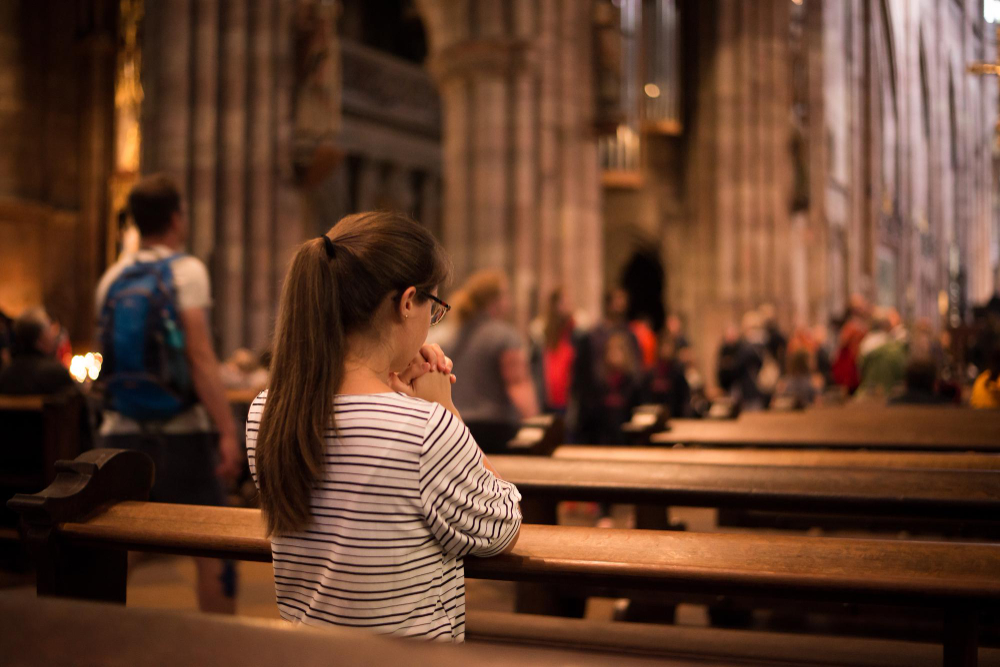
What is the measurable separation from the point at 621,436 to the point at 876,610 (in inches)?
160

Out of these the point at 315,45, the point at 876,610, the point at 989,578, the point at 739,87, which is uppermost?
the point at 739,87

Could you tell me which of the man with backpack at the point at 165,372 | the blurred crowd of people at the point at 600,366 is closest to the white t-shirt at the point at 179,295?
the man with backpack at the point at 165,372

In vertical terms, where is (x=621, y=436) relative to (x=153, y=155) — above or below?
below

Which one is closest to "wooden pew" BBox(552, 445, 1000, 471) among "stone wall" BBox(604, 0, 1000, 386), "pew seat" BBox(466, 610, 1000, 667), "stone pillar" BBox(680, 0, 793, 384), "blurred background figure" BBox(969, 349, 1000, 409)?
"pew seat" BBox(466, 610, 1000, 667)

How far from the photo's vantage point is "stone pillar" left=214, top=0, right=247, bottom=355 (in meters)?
9.70

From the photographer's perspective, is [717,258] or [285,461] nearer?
[285,461]

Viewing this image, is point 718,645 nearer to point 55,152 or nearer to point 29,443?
point 29,443

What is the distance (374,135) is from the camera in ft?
64.3

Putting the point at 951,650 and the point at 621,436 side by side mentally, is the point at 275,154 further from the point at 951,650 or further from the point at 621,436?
the point at 951,650

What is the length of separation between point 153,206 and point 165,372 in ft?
1.91

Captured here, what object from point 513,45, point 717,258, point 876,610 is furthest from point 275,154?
point 717,258

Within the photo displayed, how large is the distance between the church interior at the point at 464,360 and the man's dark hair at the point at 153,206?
0.04 feet

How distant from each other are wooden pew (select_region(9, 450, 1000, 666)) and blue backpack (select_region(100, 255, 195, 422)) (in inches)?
41.9

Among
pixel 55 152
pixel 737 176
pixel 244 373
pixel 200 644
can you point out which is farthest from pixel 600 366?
pixel 55 152
